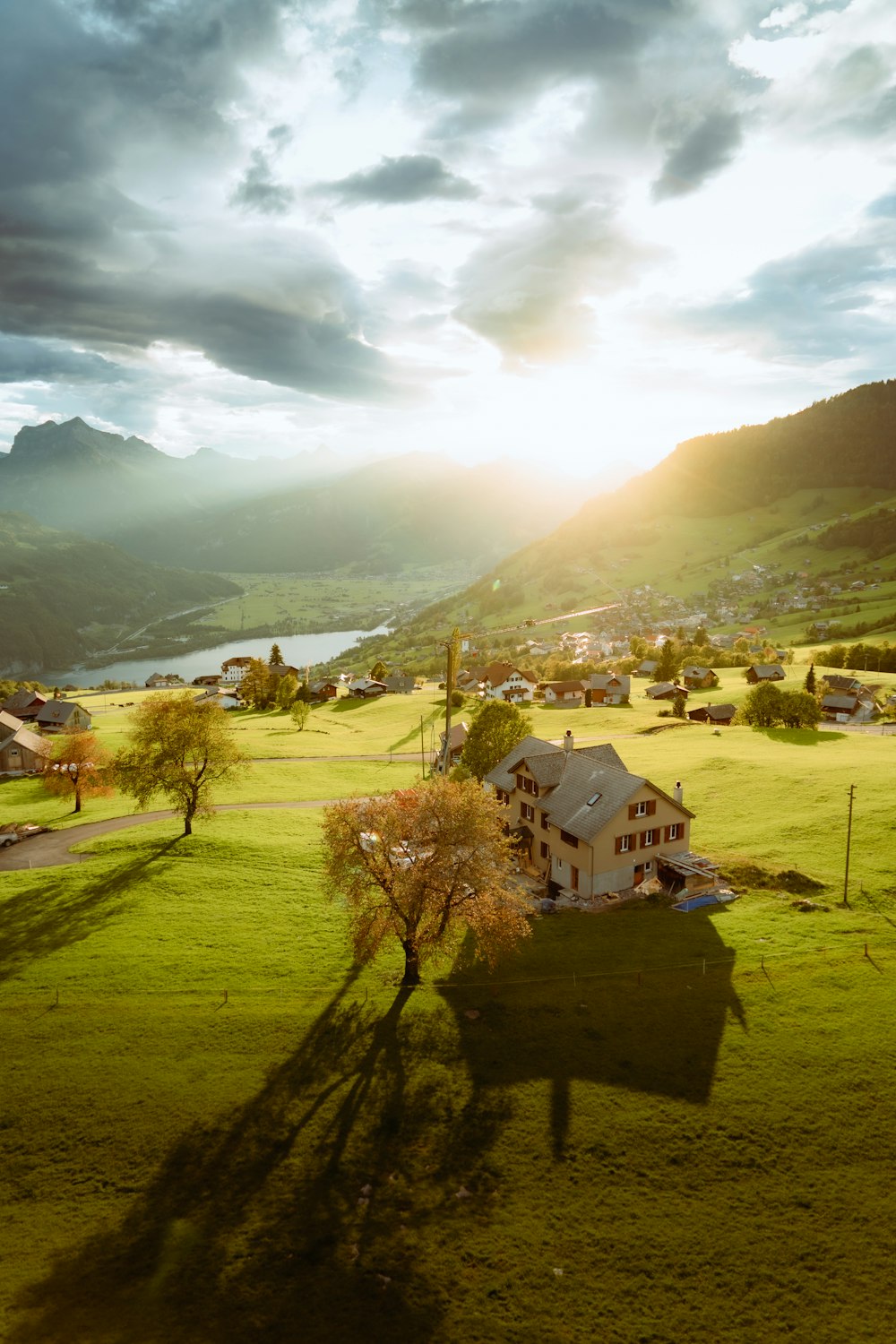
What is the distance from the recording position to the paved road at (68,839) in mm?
63750

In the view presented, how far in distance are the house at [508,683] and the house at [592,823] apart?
109 metres

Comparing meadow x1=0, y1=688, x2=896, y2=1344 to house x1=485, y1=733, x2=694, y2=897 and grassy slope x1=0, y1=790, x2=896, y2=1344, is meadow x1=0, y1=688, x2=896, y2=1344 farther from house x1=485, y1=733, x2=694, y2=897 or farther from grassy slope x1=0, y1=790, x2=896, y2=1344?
house x1=485, y1=733, x2=694, y2=897

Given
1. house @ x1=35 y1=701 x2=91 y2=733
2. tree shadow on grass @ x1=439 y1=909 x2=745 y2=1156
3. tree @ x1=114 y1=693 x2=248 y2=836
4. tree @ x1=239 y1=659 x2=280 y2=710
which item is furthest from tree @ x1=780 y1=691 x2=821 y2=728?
house @ x1=35 y1=701 x2=91 y2=733

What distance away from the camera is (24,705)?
151000 mm

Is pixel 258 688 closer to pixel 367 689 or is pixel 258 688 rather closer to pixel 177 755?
pixel 367 689

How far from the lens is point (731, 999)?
1559 inches

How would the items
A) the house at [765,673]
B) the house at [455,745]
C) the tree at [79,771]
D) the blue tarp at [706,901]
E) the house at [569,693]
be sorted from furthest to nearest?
the house at [569,693] < the house at [765,673] < the house at [455,745] < the tree at [79,771] < the blue tarp at [706,901]

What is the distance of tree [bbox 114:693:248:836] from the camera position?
211ft

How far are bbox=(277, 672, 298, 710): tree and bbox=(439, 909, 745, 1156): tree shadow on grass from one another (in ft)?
399

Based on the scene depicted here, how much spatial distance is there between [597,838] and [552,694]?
371 ft

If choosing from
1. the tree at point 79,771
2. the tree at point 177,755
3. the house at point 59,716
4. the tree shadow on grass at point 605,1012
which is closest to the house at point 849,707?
the tree shadow on grass at point 605,1012

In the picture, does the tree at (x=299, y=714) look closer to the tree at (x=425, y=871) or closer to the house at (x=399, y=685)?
the house at (x=399, y=685)

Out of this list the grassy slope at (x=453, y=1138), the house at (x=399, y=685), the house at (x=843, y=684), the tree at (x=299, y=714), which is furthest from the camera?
the house at (x=399, y=685)

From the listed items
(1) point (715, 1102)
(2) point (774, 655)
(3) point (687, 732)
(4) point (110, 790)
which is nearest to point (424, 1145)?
(1) point (715, 1102)
